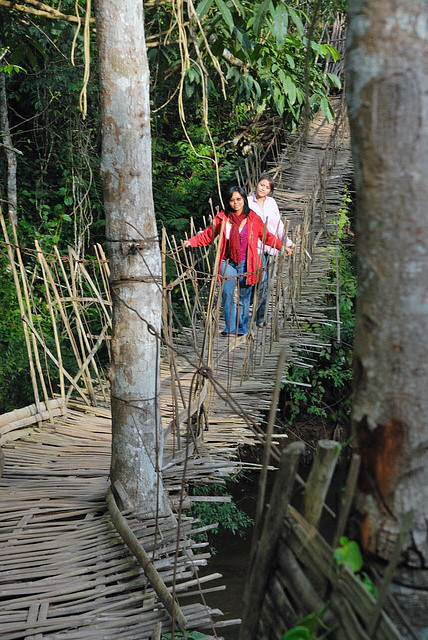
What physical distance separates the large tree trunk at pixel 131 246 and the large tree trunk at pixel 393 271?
1179mm

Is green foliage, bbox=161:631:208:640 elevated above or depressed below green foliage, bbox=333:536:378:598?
below

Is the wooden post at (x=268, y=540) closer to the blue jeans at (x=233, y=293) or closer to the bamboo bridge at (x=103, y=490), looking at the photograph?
the bamboo bridge at (x=103, y=490)

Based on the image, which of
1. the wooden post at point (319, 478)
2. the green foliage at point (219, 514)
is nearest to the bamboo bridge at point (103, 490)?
the wooden post at point (319, 478)

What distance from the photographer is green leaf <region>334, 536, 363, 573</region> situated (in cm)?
99

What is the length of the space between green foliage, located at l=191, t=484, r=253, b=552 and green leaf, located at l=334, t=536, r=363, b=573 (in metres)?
3.45

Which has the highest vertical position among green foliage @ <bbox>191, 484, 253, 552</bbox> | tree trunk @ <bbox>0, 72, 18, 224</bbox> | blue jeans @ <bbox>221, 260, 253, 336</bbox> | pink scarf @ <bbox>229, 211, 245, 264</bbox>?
tree trunk @ <bbox>0, 72, 18, 224</bbox>

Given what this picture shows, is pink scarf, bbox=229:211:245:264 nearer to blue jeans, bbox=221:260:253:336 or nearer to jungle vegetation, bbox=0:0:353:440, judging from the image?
blue jeans, bbox=221:260:253:336

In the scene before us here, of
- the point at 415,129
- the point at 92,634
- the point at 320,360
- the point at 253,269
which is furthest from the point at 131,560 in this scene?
the point at 320,360

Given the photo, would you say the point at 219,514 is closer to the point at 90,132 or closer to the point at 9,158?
the point at 9,158

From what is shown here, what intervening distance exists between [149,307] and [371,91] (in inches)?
58.1

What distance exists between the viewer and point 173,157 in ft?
26.3

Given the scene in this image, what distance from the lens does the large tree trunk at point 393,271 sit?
0.92 meters

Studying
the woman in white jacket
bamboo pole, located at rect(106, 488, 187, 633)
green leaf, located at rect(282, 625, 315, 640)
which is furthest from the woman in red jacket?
green leaf, located at rect(282, 625, 315, 640)

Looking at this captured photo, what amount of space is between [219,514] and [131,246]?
2.85m
